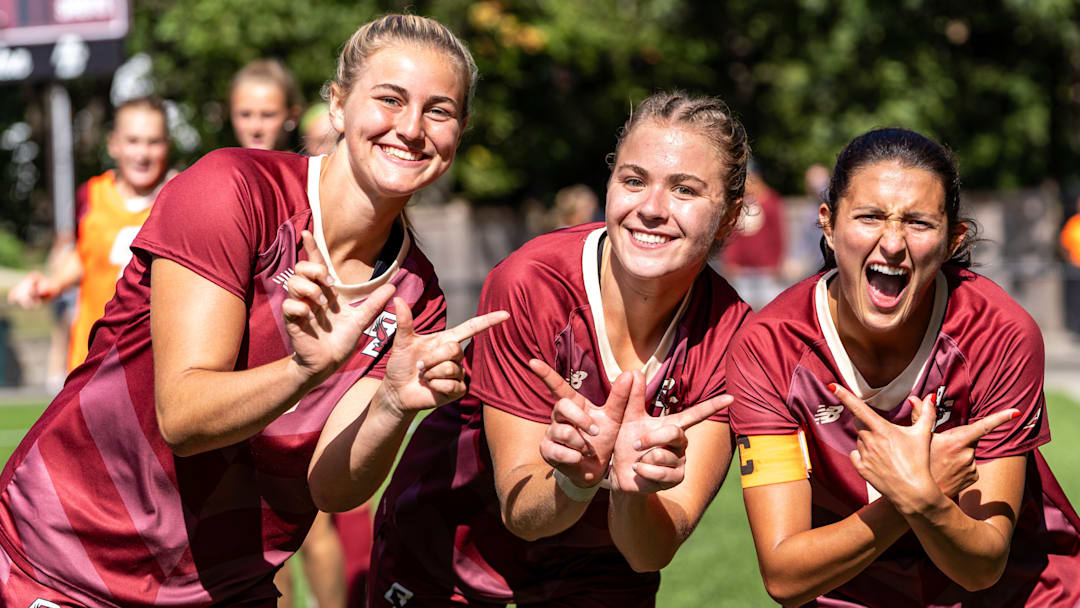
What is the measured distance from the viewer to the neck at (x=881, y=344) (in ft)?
11.3

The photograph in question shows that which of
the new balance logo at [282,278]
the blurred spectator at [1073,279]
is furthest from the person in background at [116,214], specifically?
the blurred spectator at [1073,279]

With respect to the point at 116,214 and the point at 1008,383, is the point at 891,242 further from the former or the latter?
the point at 116,214

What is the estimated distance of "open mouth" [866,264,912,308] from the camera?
3.33 meters

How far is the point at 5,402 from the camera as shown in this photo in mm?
13336

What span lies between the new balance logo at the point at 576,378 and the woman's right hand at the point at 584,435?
41 cm

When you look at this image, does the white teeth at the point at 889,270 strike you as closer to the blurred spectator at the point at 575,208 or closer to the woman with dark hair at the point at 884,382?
the woman with dark hair at the point at 884,382

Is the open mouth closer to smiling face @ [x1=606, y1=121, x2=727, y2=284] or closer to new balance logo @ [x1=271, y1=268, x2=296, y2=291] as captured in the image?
smiling face @ [x1=606, y1=121, x2=727, y2=284]

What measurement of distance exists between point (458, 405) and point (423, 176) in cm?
83

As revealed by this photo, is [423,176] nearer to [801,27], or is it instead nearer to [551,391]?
[551,391]

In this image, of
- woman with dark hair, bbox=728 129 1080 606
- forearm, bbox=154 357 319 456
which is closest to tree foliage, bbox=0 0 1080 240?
woman with dark hair, bbox=728 129 1080 606

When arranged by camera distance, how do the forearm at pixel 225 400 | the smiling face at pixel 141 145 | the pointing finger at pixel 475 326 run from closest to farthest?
the forearm at pixel 225 400
the pointing finger at pixel 475 326
the smiling face at pixel 141 145

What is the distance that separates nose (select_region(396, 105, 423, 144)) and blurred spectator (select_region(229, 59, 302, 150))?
2334 mm

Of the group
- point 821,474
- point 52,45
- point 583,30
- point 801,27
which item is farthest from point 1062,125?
point 821,474

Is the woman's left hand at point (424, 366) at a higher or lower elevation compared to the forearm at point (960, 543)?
higher
